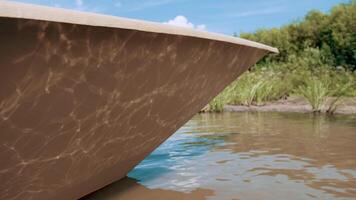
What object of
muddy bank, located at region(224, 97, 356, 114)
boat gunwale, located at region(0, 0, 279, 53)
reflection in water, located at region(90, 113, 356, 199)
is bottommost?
reflection in water, located at region(90, 113, 356, 199)

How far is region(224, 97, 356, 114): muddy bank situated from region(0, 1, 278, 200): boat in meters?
8.77

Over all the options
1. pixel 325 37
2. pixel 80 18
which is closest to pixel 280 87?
pixel 325 37

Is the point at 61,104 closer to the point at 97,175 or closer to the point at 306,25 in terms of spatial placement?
the point at 97,175

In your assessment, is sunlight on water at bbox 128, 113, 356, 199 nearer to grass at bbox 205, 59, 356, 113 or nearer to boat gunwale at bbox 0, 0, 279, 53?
boat gunwale at bbox 0, 0, 279, 53

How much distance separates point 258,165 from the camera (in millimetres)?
4898

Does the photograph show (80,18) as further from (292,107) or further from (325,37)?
(325,37)

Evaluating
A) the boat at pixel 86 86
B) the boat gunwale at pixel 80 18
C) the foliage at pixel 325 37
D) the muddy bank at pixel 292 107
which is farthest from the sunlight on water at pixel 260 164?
the foliage at pixel 325 37

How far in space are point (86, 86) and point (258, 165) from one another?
3.14 meters

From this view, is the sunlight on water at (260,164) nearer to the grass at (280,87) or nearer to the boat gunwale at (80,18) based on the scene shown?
the boat gunwale at (80,18)

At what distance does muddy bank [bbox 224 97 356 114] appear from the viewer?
37.3ft

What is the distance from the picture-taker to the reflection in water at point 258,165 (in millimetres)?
3803

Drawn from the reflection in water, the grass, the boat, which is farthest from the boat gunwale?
the grass

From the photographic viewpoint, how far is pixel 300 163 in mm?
4926

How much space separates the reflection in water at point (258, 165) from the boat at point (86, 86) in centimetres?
93
